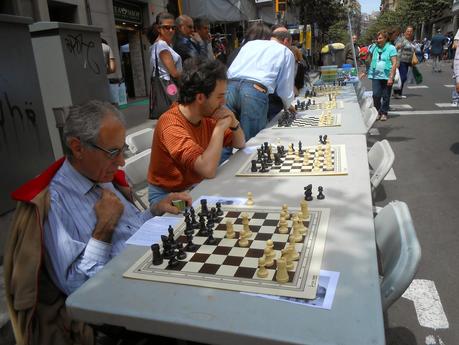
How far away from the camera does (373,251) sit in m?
1.47

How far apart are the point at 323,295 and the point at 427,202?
3.51 meters

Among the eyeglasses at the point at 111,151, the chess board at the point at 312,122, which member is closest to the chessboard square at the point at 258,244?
the eyeglasses at the point at 111,151

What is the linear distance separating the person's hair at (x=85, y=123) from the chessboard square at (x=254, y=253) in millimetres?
802

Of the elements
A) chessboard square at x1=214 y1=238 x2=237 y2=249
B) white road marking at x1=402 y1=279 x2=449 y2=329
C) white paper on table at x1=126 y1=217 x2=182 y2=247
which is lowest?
white road marking at x1=402 y1=279 x2=449 y2=329

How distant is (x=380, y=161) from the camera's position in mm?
2848

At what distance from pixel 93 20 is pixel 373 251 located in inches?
362

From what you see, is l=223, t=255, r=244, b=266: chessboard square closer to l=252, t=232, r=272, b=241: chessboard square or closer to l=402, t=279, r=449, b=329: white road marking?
l=252, t=232, r=272, b=241: chessboard square

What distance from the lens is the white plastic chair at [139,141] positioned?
10.7 ft

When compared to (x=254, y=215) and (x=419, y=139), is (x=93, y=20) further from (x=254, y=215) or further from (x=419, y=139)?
(x=254, y=215)

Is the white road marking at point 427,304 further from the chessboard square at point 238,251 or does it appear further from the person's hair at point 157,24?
the person's hair at point 157,24

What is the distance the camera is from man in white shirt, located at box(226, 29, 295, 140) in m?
4.25

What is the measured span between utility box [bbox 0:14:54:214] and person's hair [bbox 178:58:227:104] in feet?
5.00

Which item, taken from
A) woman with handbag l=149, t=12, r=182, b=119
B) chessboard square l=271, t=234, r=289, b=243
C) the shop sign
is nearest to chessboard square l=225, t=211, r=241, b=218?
chessboard square l=271, t=234, r=289, b=243

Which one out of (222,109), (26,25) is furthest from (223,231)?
(26,25)
